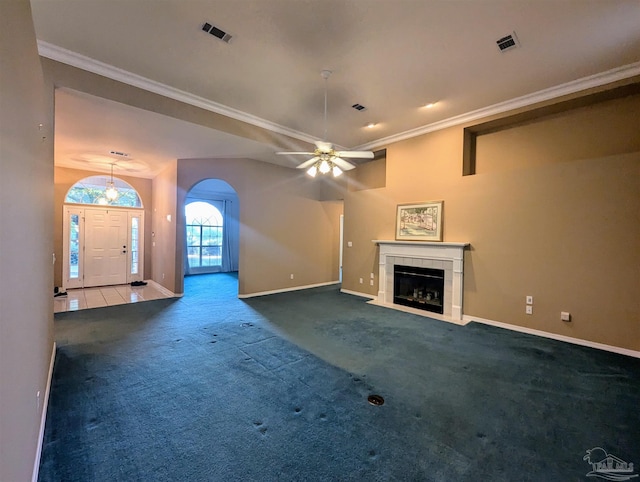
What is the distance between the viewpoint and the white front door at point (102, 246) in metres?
7.22

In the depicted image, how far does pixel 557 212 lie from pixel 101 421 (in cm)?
567

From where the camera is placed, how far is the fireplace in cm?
530

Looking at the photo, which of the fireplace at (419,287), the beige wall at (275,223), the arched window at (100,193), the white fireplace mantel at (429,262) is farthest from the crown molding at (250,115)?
the arched window at (100,193)

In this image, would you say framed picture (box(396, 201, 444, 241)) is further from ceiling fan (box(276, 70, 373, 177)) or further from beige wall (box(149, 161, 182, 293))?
beige wall (box(149, 161, 182, 293))

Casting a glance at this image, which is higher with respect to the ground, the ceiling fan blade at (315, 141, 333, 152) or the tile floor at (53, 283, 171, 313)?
the ceiling fan blade at (315, 141, 333, 152)

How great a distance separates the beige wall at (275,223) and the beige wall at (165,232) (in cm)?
19

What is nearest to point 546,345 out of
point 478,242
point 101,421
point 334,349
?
point 478,242

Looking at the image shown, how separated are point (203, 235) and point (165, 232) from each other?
352 cm

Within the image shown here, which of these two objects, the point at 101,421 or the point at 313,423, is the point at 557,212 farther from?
the point at 101,421

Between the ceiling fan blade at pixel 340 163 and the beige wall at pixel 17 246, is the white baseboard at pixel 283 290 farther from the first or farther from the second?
the beige wall at pixel 17 246

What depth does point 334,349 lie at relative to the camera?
3.53 meters

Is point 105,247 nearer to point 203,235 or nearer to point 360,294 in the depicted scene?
point 203,235

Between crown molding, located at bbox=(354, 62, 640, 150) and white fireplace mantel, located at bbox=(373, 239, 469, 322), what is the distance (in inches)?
84.2

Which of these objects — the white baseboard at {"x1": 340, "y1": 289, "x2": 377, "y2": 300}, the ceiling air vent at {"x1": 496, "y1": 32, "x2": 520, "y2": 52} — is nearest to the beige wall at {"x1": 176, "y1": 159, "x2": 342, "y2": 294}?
the white baseboard at {"x1": 340, "y1": 289, "x2": 377, "y2": 300}
